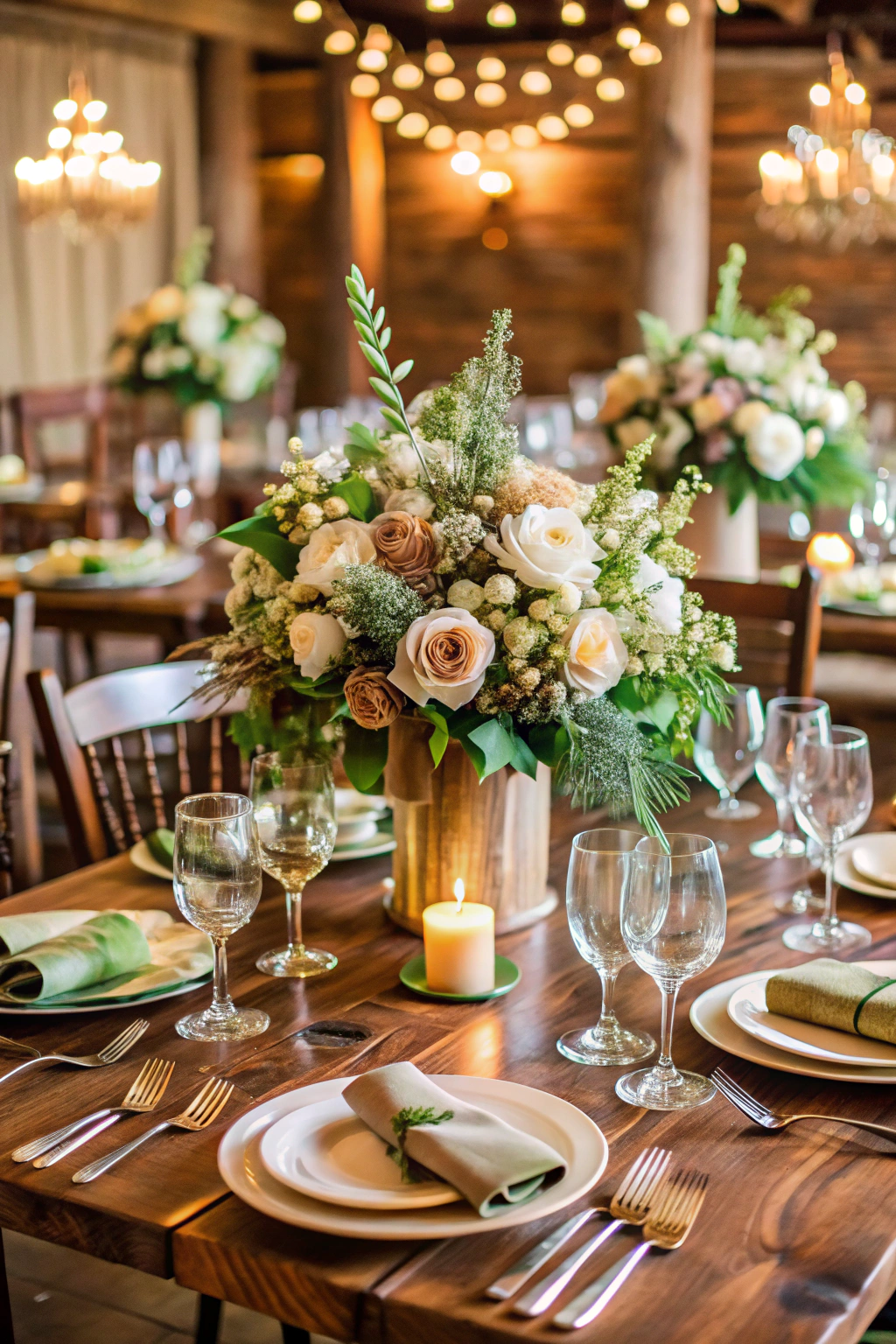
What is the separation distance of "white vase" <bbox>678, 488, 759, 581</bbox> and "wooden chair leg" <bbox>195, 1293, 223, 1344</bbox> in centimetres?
148

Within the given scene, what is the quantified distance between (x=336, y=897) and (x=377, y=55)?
16.3 ft

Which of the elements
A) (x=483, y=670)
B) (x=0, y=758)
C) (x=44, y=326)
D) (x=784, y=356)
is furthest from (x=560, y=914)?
(x=44, y=326)

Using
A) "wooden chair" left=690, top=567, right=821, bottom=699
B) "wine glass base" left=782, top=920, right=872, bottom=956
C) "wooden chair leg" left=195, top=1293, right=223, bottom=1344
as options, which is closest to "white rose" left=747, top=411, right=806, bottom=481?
"wooden chair" left=690, top=567, right=821, bottom=699

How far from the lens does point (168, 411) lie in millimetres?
8344

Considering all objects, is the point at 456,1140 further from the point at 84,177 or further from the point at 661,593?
the point at 84,177

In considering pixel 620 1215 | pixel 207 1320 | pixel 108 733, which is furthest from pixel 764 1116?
pixel 108 733

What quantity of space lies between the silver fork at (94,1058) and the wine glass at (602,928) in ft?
1.24

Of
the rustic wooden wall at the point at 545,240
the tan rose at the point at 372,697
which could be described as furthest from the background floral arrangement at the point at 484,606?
the rustic wooden wall at the point at 545,240

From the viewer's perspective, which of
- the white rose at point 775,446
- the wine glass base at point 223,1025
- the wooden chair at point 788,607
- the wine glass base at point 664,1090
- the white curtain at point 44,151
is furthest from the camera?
the white curtain at point 44,151

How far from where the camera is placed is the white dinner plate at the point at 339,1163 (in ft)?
3.13

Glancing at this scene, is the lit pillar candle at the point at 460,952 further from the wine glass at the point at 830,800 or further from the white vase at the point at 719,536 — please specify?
the white vase at the point at 719,536

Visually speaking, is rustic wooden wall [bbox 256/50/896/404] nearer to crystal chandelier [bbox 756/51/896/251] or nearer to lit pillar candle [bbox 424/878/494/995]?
crystal chandelier [bbox 756/51/896/251]

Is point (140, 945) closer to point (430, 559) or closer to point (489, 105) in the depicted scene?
point (430, 559)

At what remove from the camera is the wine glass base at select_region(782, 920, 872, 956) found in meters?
1.45
